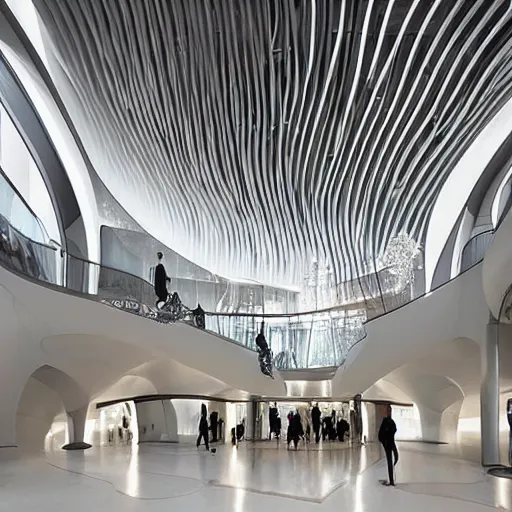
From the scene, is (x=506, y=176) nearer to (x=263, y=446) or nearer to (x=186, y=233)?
(x=263, y=446)

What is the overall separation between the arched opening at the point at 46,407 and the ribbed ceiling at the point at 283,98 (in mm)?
5839

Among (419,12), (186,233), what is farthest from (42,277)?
(186,233)

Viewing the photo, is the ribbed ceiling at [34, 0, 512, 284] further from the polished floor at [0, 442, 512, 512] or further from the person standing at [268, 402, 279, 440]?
the polished floor at [0, 442, 512, 512]

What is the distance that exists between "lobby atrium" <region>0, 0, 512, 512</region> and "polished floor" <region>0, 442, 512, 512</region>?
7cm

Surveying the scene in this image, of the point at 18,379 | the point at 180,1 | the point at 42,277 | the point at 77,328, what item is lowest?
the point at 18,379

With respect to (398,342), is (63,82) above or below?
above

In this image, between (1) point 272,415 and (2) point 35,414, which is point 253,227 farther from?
(2) point 35,414

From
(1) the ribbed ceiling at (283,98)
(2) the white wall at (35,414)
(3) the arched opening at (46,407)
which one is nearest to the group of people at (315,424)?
(3) the arched opening at (46,407)

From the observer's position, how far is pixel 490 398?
10.1 m

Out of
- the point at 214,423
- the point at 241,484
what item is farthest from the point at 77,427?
the point at 241,484

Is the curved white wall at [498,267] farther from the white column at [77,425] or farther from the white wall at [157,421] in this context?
the white wall at [157,421]

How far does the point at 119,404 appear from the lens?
54.5 ft

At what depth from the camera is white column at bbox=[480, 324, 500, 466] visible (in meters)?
9.97

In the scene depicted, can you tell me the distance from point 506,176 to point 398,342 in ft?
22.5
